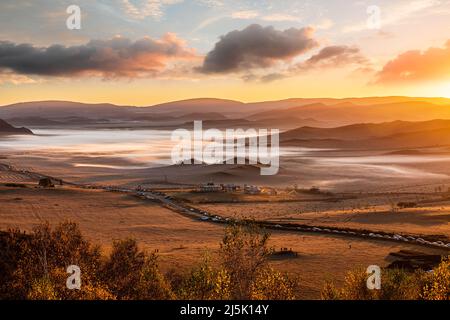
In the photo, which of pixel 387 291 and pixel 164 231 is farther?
pixel 164 231

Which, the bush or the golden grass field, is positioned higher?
the bush

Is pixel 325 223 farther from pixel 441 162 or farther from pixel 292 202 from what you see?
pixel 441 162

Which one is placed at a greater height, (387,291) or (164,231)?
(387,291)

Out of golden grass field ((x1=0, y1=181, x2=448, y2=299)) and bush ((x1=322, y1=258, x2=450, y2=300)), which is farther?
golden grass field ((x1=0, y1=181, x2=448, y2=299))

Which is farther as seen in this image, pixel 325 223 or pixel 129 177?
pixel 129 177

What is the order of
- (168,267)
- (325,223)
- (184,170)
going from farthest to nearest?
1. (184,170)
2. (325,223)
3. (168,267)

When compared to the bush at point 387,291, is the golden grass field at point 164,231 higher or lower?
lower

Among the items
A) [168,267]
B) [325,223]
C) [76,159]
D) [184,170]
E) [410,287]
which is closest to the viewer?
[410,287]

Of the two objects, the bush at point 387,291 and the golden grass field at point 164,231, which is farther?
the golden grass field at point 164,231

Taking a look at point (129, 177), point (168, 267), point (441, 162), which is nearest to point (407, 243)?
point (168, 267)
